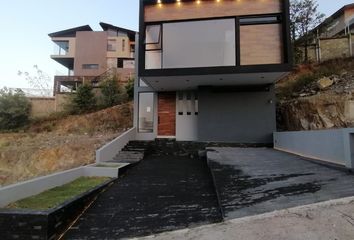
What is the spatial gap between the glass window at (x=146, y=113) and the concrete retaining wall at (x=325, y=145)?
6376 millimetres

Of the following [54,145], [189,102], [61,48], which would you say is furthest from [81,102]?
[61,48]

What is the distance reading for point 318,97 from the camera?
1227cm

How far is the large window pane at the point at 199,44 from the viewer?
10.9m

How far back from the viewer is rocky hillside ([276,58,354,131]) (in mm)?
11734

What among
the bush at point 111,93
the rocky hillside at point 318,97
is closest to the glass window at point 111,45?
the bush at point 111,93

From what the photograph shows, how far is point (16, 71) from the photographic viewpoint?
32.8 meters

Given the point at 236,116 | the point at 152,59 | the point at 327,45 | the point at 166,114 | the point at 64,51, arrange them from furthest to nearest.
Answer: the point at 64,51, the point at 327,45, the point at 166,114, the point at 236,116, the point at 152,59

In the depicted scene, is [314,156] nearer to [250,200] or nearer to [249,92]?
[250,200]

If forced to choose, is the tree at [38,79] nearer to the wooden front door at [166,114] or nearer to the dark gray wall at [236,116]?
the wooden front door at [166,114]

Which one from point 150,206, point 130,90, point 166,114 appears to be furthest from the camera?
point 130,90

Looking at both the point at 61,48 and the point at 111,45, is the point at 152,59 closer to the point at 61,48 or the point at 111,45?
the point at 111,45

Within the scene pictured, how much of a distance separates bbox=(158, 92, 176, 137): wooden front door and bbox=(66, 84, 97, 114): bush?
8092 mm

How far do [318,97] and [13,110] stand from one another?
18.6 metres

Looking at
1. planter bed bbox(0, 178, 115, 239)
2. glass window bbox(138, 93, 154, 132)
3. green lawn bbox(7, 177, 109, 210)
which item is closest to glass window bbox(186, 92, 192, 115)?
glass window bbox(138, 93, 154, 132)
